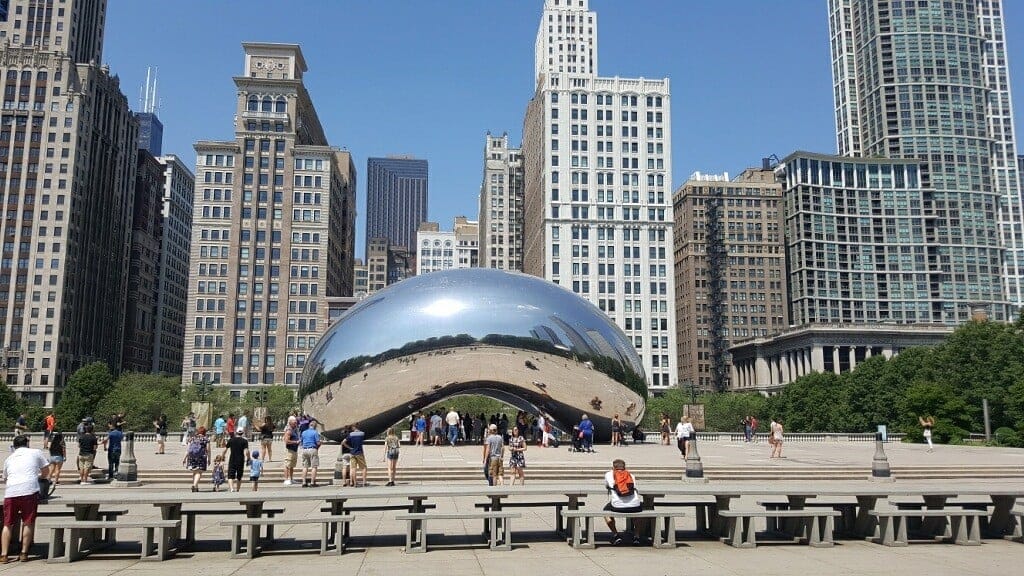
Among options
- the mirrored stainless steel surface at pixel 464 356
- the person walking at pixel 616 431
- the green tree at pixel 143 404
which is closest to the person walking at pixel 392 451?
the mirrored stainless steel surface at pixel 464 356

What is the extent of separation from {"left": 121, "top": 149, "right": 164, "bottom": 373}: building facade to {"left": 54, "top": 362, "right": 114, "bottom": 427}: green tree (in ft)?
176

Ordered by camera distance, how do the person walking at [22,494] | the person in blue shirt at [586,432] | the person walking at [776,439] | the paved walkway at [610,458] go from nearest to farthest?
the person walking at [22,494] → the paved walkway at [610,458] → the person in blue shirt at [586,432] → the person walking at [776,439]

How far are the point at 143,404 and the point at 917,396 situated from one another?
200ft

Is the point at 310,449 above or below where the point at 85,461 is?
above

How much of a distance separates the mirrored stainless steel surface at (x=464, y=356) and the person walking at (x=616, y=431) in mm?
488

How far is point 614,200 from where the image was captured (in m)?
109

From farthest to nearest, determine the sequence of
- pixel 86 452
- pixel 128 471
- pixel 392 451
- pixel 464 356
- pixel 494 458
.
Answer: pixel 464 356
pixel 86 452
pixel 128 471
pixel 392 451
pixel 494 458

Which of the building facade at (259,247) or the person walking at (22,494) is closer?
the person walking at (22,494)

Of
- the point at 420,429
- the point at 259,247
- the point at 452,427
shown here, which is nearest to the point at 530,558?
the point at 452,427

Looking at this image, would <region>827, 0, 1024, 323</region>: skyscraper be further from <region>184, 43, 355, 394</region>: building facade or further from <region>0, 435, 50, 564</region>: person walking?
<region>0, 435, 50, 564</region>: person walking

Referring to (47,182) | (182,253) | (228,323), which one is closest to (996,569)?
(228,323)

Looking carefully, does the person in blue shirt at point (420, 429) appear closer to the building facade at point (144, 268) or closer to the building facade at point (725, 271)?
the building facade at point (725, 271)

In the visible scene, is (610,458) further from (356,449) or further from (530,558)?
(530,558)

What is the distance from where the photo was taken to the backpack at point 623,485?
424 inches
